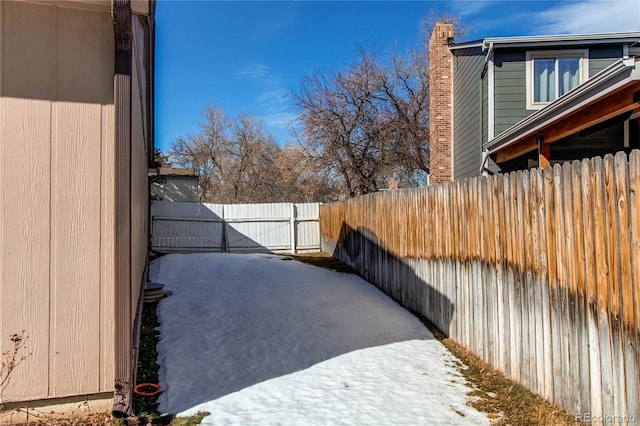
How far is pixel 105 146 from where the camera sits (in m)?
3.40

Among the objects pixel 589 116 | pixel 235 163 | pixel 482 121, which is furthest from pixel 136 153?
pixel 235 163

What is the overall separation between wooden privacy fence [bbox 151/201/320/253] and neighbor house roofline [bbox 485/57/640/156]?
9559mm

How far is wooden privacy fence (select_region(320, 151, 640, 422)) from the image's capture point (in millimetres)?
2863

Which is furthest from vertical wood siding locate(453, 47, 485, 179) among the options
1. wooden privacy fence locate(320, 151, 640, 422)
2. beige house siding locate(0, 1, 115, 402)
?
beige house siding locate(0, 1, 115, 402)

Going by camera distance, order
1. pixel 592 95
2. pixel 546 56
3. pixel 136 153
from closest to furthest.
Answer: pixel 136 153 → pixel 592 95 → pixel 546 56

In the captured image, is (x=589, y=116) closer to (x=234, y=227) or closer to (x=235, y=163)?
(x=234, y=227)

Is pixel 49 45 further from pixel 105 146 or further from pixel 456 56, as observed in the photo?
pixel 456 56

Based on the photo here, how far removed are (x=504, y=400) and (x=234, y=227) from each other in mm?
13505

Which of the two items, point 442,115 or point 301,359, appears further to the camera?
point 442,115

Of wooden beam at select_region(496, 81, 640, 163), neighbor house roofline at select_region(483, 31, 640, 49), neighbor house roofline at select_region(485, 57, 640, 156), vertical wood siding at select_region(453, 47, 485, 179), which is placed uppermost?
neighbor house roofline at select_region(483, 31, 640, 49)

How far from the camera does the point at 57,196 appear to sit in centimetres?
329

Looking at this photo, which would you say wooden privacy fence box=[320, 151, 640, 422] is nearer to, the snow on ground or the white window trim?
the snow on ground

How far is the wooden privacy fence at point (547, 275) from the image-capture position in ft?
9.39

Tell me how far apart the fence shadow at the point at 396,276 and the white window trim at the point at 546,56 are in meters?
5.23
